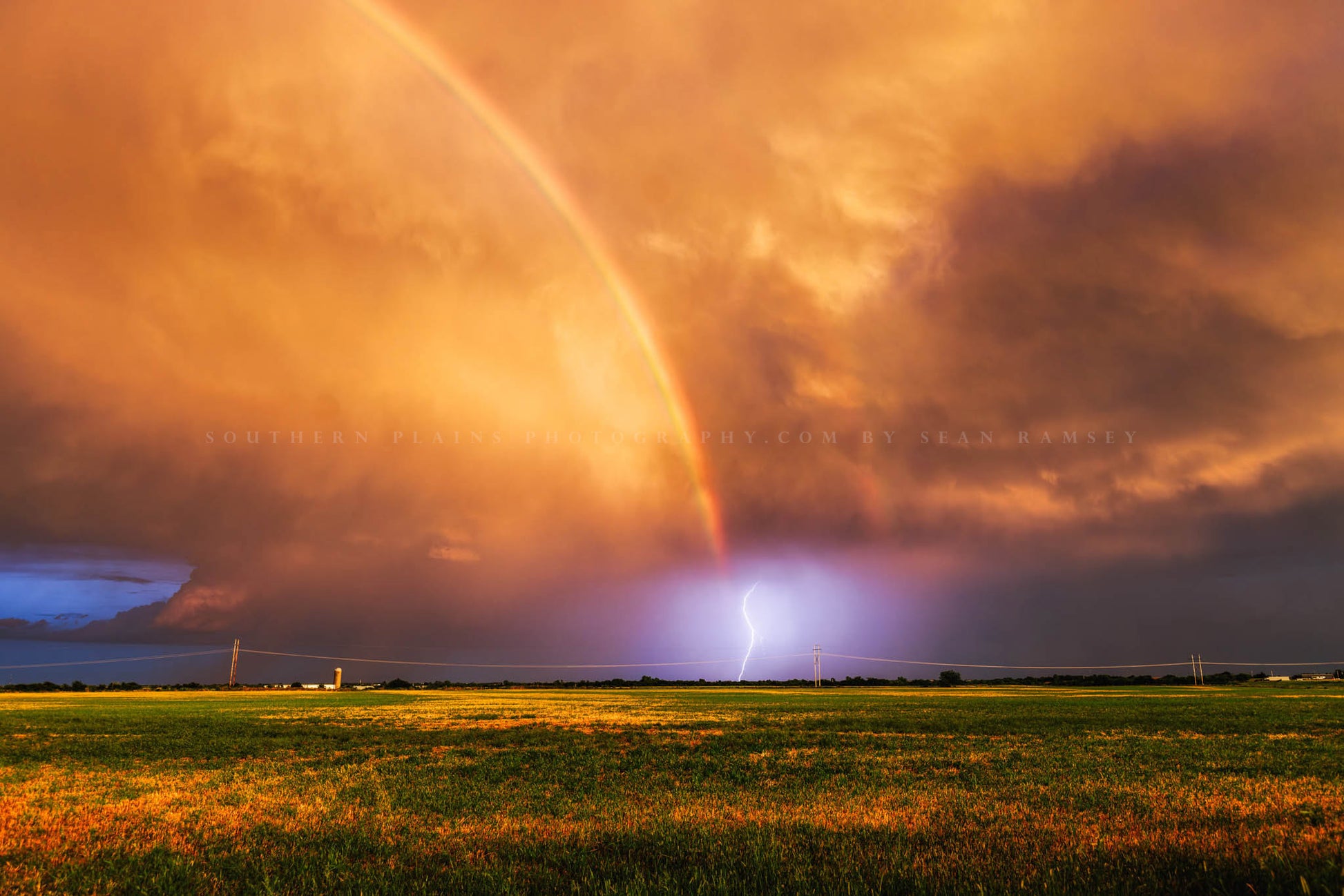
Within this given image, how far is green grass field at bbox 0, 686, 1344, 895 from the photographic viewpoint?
8125 mm

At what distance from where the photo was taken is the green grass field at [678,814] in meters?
8.12

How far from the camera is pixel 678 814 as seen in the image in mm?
11734

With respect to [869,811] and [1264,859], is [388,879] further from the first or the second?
[1264,859]

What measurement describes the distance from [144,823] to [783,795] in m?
10.2

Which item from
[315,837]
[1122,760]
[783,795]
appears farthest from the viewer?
[1122,760]

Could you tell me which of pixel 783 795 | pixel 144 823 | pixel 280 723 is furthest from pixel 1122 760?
pixel 280 723

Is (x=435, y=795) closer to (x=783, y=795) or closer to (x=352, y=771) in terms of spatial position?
(x=352, y=771)

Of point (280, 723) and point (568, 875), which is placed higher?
point (568, 875)

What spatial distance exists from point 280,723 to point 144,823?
81.3ft

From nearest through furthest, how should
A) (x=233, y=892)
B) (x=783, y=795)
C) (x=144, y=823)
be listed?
(x=233, y=892), (x=144, y=823), (x=783, y=795)

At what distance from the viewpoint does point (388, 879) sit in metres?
8.23

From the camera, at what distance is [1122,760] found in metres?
18.9

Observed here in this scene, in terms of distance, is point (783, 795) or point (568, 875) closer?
point (568, 875)

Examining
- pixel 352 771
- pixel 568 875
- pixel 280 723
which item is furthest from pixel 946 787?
pixel 280 723
